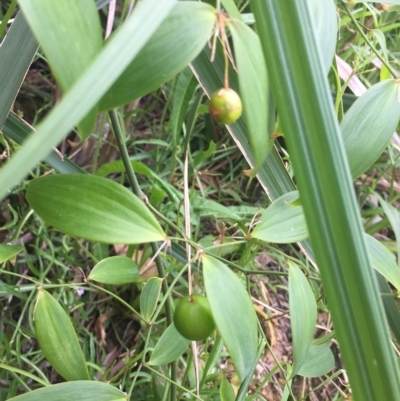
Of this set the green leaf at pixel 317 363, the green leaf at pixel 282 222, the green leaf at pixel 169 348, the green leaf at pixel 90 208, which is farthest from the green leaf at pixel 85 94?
Result: the green leaf at pixel 317 363

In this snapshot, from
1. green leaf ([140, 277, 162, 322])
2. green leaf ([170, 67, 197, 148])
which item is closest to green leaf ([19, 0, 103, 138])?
green leaf ([140, 277, 162, 322])

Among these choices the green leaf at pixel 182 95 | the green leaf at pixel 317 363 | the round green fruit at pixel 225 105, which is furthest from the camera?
the green leaf at pixel 182 95

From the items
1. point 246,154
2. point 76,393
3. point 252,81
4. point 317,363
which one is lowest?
point 317,363

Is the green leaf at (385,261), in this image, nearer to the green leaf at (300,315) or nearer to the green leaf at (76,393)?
the green leaf at (300,315)

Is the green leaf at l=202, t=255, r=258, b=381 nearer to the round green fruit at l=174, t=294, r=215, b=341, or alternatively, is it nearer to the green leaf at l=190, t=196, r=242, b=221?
the round green fruit at l=174, t=294, r=215, b=341

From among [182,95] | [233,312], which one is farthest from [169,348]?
[182,95]

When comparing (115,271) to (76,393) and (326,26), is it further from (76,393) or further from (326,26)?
(326,26)
